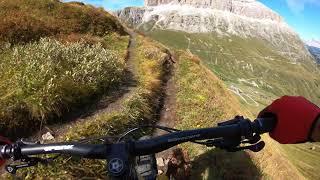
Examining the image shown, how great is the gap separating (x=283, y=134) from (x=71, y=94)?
44.6 feet

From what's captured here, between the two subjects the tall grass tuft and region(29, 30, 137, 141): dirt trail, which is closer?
the tall grass tuft

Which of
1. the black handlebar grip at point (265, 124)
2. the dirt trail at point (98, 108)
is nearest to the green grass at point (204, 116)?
the dirt trail at point (98, 108)

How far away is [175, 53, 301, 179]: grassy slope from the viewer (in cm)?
1647

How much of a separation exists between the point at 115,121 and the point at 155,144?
12.4m

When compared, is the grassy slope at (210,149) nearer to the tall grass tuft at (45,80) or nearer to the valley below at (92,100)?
the valley below at (92,100)

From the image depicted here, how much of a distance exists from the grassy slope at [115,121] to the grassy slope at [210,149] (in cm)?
173

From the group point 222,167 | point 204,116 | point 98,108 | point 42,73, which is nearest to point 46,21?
point 42,73

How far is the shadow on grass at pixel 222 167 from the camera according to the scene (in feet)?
52.3

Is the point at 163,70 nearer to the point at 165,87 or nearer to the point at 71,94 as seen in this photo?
the point at 165,87

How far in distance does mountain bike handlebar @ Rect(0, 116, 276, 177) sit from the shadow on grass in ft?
37.7

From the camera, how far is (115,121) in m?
16.2

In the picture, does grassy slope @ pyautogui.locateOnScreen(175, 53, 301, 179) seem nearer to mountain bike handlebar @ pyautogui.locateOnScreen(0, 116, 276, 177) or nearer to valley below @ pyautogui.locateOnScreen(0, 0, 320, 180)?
valley below @ pyautogui.locateOnScreen(0, 0, 320, 180)

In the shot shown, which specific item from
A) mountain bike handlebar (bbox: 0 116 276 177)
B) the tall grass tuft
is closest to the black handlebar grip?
mountain bike handlebar (bbox: 0 116 276 177)

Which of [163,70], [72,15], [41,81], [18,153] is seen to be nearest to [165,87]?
[163,70]
